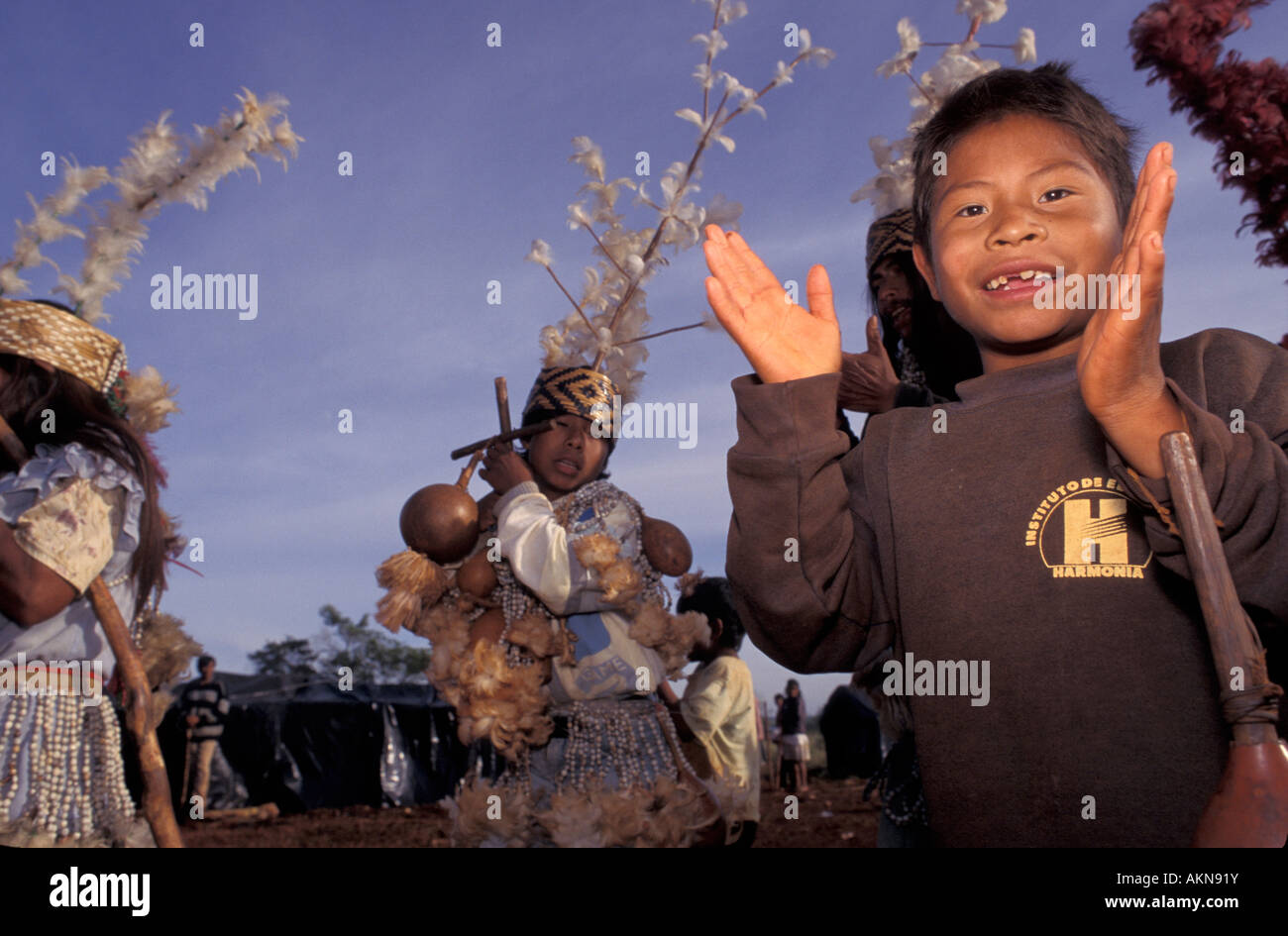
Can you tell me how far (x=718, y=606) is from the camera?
687cm

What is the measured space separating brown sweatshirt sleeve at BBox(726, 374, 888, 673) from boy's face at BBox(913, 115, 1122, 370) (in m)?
0.33

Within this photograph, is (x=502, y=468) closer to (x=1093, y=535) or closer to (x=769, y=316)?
(x=769, y=316)

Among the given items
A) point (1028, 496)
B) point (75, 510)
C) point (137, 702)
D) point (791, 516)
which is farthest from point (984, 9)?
point (137, 702)

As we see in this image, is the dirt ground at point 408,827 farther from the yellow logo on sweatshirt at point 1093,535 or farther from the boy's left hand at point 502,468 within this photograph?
the yellow logo on sweatshirt at point 1093,535

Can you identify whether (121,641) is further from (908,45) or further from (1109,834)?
(908,45)

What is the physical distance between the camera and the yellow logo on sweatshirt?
1.29 meters

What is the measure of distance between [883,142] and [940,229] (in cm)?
158

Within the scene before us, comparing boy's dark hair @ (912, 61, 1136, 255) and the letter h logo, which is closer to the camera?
the letter h logo

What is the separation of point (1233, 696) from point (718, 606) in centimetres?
589

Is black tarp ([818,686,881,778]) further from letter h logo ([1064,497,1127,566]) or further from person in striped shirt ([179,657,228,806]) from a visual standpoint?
letter h logo ([1064,497,1127,566])

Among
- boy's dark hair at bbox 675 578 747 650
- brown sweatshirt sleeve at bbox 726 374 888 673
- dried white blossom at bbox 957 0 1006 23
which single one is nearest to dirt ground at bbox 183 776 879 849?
boy's dark hair at bbox 675 578 747 650

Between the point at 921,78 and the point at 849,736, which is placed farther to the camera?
the point at 849,736

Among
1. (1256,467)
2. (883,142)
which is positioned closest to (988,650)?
(1256,467)

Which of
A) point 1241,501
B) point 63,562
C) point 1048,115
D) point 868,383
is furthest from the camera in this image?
point 63,562
